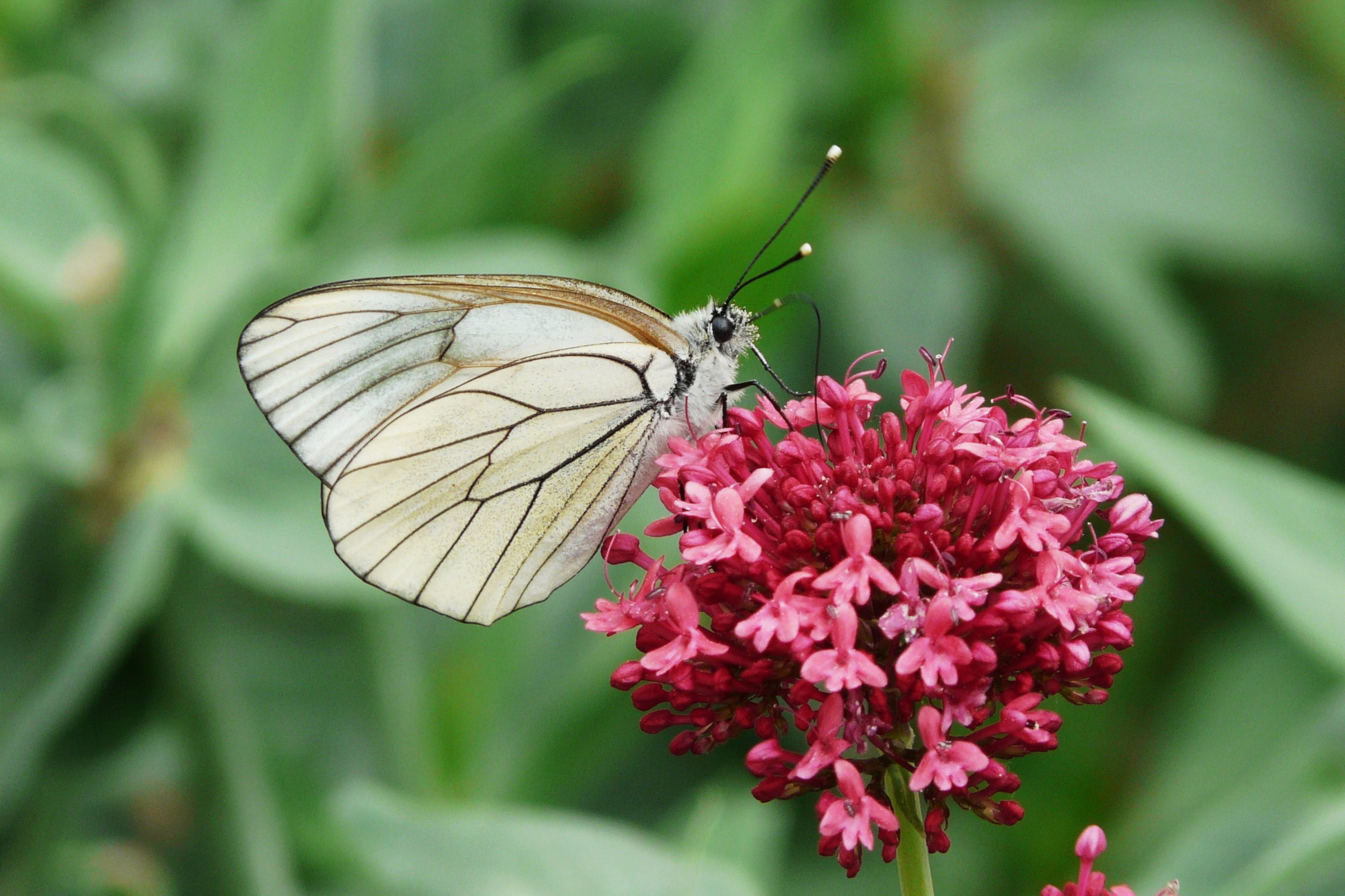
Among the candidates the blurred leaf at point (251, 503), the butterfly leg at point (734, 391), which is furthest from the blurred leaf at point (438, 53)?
the butterfly leg at point (734, 391)

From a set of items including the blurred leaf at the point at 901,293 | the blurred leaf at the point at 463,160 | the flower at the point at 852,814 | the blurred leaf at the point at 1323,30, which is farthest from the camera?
the blurred leaf at the point at 1323,30

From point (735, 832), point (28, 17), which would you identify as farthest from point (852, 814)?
point (28, 17)

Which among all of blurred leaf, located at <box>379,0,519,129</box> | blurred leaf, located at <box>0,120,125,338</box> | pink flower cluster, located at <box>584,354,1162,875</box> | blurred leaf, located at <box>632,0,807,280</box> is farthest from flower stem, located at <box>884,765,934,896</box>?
blurred leaf, located at <box>379,0,519,129</box>

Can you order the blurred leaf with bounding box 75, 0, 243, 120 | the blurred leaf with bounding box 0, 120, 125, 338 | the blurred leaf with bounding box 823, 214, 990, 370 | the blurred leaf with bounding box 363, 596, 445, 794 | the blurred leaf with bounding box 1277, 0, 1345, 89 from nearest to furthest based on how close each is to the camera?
the blurred leaf with bounding box 0, 120, 125, 338, the blurred leaf with bounding box 363, 596, 445, 794, the blurred leaf with bounding box 823, 214, 990, 370, the blurred leaf with bounding box 75, 0, 243, 120, the blurred leaf with bounding box 1277, 0, 1345, 89

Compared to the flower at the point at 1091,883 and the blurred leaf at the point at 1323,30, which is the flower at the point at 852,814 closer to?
the flower at the point at 1091,883

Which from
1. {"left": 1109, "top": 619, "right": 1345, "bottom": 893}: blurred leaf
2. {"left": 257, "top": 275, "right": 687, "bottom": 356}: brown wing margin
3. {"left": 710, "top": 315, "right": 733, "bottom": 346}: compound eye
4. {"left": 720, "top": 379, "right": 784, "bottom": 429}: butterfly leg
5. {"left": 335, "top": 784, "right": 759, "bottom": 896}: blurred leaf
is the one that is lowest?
{"left": 335, "top": 784, "right": 759, "bottom": 896}: blurred leaf

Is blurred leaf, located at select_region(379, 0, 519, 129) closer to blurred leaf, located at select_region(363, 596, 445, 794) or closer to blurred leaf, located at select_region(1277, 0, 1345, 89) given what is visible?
blurred leaf, located at select_region(363, 596, 445, 794)

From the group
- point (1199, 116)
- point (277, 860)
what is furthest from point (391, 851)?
point (1199, 116)

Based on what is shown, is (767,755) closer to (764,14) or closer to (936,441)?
(936,441)
